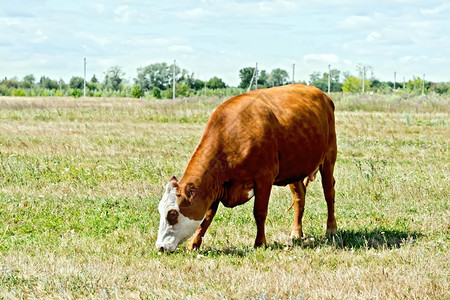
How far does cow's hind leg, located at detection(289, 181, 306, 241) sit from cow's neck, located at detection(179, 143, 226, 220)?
1706 mm

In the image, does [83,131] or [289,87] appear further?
[83,131]

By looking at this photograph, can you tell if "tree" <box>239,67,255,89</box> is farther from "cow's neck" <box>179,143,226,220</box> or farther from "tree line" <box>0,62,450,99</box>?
"cow's neck" <box>179,143,226,220</box>

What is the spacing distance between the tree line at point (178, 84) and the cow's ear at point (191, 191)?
6487 centimetres

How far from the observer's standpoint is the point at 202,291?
17.8 feet

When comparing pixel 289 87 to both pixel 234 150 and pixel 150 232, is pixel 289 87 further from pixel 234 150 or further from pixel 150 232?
pixel 150 232

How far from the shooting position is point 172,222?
648 cm

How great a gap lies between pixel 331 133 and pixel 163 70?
92.4 metres

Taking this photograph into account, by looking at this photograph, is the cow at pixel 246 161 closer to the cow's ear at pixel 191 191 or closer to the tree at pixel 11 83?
the cow's ear at pixel 191 191

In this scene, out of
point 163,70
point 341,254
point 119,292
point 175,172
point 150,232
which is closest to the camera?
point 119,292

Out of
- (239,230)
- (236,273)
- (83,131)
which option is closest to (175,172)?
(239,230)

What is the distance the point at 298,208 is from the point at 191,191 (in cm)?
236

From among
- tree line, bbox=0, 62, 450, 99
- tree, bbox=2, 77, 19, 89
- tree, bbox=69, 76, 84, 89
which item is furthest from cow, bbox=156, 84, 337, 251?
tree, bbox=69, 76, 84, 89

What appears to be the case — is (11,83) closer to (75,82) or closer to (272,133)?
(75,82)

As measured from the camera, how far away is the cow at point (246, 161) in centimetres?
659
